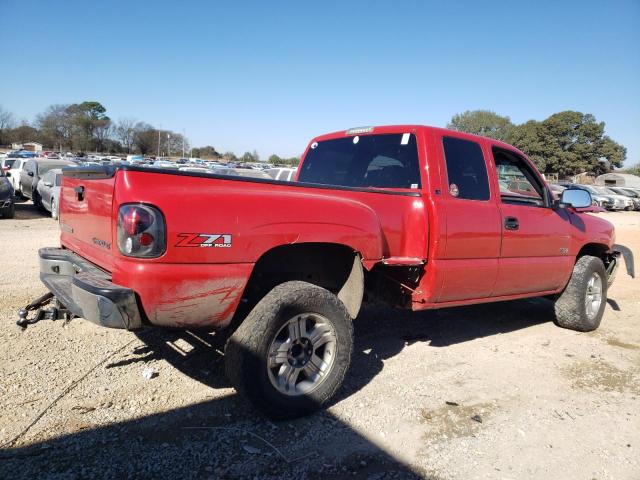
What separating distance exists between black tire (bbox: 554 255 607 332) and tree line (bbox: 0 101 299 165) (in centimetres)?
7095

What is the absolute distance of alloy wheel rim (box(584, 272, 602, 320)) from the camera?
556 cm

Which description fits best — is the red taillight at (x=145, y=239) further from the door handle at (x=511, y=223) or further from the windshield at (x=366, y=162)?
the door handle at (x=511, y=223)

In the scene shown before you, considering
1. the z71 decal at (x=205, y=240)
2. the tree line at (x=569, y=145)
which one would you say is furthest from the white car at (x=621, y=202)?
the z71 decal at (x=205, y=240)

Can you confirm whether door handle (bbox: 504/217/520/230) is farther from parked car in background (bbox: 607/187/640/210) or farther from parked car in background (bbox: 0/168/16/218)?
parked car in background (bbox: 607/187/640/210)

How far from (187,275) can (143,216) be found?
390 mm

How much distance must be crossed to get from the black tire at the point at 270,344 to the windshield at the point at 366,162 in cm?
142

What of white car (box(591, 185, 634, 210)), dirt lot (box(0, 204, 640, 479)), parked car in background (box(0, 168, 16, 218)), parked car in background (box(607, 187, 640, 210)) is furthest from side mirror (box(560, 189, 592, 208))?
parked car in background (box(607, 187, 640, 210))

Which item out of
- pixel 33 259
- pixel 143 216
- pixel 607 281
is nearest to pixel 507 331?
pixel 607 281

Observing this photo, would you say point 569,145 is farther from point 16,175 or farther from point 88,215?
point 88,215

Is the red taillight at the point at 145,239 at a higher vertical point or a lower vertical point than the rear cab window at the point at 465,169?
lower

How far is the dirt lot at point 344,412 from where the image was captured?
8.76 ft

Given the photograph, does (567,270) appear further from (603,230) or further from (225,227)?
(225,227)

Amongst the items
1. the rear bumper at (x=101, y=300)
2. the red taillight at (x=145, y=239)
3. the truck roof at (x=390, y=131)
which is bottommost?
the rear bumper at (x=101, y=300)

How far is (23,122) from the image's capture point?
8606cm
